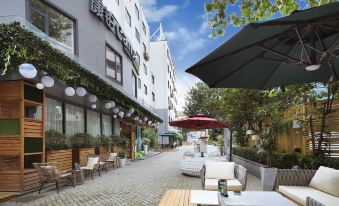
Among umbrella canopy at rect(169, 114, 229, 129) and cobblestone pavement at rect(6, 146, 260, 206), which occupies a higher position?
umbrella canopy at rect(169, 114, 229, 129)

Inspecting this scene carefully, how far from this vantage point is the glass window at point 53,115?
41.1 ft

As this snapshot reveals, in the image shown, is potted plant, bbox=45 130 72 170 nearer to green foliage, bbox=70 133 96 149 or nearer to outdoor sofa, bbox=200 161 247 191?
green foliage, bbox=70 133 96 149

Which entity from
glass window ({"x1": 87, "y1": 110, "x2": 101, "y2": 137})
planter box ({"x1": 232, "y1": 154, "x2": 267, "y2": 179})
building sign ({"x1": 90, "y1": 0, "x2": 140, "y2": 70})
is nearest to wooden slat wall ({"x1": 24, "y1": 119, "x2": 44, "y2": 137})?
glass window ({"x1": 87, "y1": 110, "x2": 101, "y2": 137})

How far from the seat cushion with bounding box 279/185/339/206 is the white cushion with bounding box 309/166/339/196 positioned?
9cm

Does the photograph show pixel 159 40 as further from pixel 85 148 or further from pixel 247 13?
pixel 247 13

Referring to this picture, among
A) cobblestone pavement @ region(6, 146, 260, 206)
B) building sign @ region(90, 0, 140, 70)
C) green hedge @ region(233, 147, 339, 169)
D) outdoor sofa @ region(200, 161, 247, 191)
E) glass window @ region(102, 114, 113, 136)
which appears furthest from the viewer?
glass window @ region(102, 114, 113, 136)

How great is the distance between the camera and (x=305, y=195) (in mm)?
5969

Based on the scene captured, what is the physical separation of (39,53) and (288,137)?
9.37 meters

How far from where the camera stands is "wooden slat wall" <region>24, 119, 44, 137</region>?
9.86 metres

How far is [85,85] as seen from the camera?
1223 centimetres

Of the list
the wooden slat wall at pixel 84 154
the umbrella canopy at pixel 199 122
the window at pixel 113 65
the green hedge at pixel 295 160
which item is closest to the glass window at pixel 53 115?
the wooden slat wall at pixel 84 154

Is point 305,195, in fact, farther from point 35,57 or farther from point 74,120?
point 74,120

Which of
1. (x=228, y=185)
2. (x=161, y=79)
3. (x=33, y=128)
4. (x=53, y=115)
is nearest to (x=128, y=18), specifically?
(x=53, y=115)

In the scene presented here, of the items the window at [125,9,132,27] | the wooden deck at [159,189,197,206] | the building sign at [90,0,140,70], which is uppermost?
the window at [125,9,132,27]
